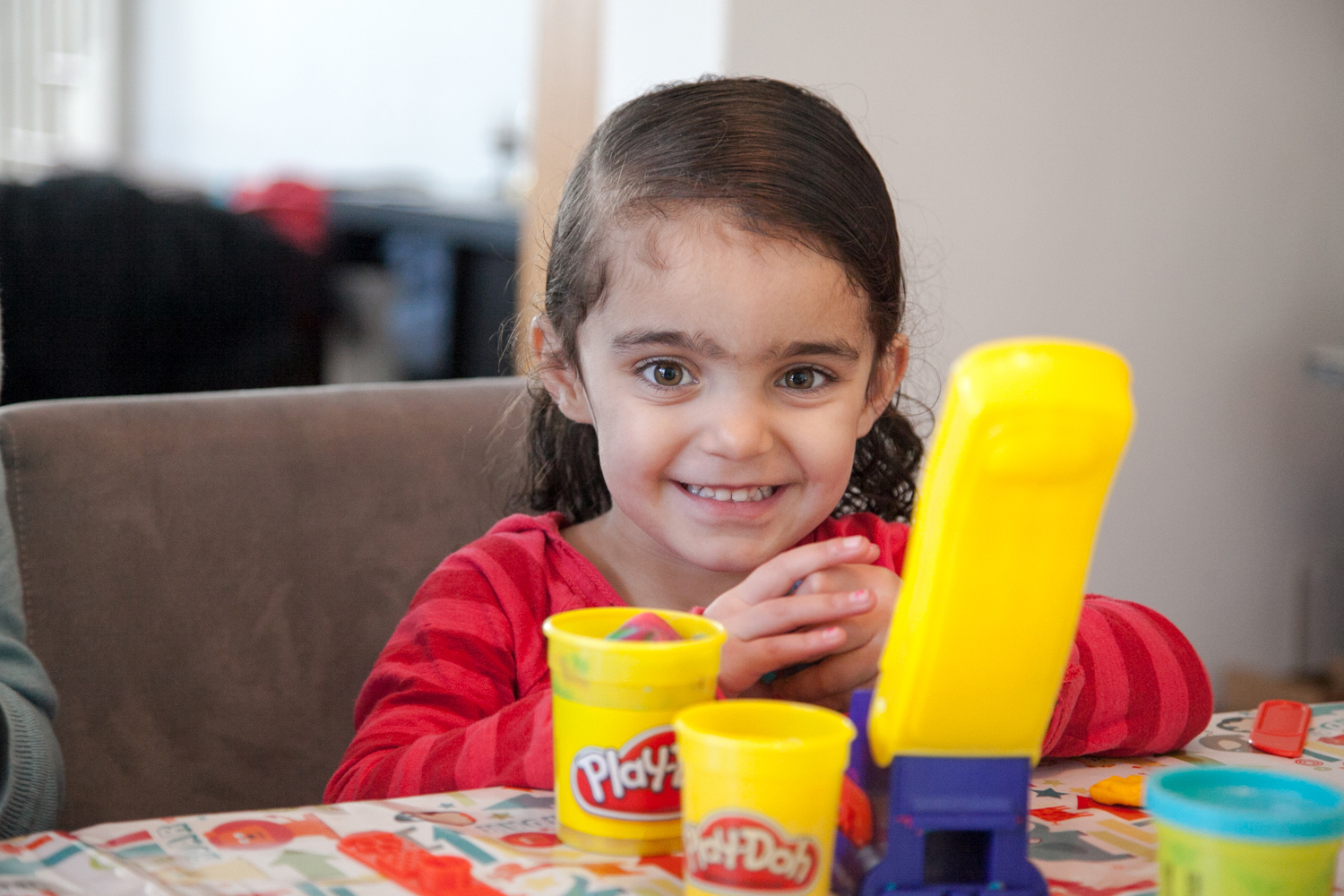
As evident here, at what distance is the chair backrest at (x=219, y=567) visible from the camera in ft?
3.38

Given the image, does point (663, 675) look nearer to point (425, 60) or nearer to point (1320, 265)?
point (1320, 265)

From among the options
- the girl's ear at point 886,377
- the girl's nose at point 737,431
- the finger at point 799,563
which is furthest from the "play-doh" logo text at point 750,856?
the girl's ear at point 886,377

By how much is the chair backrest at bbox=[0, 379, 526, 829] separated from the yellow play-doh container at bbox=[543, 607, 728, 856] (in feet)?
1.89

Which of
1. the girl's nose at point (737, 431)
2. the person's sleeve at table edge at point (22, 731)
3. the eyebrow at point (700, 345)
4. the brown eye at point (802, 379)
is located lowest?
the person's sleeve at table edge at point (22, 731)

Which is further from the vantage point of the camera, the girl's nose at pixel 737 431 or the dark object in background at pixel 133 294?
the dark object in background at pixel 133 294

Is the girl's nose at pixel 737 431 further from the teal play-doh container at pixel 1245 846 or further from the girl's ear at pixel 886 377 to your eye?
the teal play-doh container at pixel 1245 846

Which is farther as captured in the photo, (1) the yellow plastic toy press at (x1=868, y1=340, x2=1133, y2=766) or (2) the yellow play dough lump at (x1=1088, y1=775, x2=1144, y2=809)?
(2) the yellow play dough lump at (x1=1088, y1=775, x2=1144, y2=809)

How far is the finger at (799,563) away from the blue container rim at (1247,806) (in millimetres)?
236

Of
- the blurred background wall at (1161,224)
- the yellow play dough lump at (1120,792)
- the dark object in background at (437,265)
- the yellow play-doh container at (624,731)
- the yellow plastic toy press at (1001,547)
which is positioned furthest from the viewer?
the dark object in background at (437,265)

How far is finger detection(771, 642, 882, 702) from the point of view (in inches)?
31.0

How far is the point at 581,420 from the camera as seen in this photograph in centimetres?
106

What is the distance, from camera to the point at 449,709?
0.89 metres

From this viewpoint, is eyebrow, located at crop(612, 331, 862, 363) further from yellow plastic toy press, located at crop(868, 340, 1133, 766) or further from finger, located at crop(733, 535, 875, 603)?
yellow plastic toy press, located at crop(868, 340, 1133, 766)

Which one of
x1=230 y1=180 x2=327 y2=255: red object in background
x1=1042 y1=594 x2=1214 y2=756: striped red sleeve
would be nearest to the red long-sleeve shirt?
x1=1042 y1=594 x2=1214 y2=756: striped red sleeve
